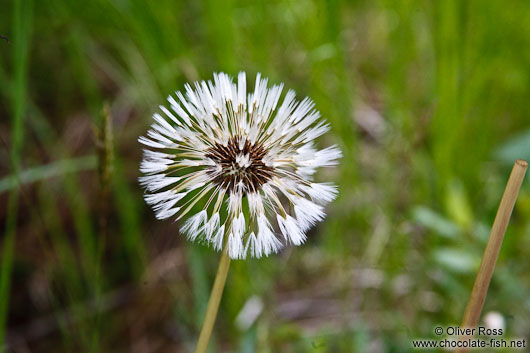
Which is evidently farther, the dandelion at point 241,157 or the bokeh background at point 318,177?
the bokeh background at point 318,177

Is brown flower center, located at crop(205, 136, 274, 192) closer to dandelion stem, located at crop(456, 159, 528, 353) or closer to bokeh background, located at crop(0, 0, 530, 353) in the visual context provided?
dandelion stem, located at crop(456, 159, 528, 353)

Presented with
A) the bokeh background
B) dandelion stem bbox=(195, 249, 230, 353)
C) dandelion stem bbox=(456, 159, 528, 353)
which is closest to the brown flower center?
dandelion stem bbox=(195, 249, 230, 353)

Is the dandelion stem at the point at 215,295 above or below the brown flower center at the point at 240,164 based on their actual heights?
below

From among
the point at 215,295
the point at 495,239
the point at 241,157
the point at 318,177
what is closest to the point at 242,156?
the point at 241,157

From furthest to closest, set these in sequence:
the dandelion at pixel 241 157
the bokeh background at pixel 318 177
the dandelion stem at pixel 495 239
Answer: the bokeh background at pixel 318 177 < the dandelion at pixel 241 157 < the dandelion stem at pixel 495 239

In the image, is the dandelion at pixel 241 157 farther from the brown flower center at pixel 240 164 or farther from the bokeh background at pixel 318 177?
the bokeh background at pixel 318 177

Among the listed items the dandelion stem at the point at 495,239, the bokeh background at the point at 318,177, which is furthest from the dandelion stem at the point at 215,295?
the bokeh background at the point at 318,177
